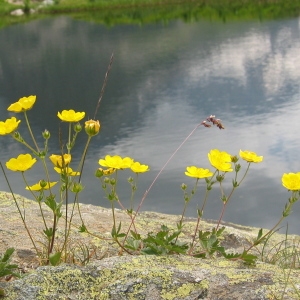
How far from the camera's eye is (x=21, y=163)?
1.94m

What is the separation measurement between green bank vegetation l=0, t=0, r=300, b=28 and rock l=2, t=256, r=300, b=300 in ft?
78.6

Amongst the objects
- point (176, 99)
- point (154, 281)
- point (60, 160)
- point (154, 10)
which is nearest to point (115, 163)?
point (60, 160)

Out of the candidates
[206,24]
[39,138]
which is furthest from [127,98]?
[206,24]

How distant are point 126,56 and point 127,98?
17.6ft

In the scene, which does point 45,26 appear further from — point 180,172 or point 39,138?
point 180,172

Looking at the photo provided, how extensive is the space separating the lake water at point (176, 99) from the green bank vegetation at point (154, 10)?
5276 mm

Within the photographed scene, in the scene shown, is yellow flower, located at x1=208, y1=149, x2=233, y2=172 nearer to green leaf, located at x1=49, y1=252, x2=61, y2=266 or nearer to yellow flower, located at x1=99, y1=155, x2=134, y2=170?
yellow flower, located at x1=99, y1=155, x2=134, y2=170

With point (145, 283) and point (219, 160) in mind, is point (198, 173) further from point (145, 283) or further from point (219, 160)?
point (145, 283)

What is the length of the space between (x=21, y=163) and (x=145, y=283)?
71 cm

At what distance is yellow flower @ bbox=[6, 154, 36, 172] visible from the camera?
1916 mm

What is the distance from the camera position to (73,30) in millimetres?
26094

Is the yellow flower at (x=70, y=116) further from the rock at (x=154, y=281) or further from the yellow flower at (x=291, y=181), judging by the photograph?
the yellow flower at (x=291, y=181)

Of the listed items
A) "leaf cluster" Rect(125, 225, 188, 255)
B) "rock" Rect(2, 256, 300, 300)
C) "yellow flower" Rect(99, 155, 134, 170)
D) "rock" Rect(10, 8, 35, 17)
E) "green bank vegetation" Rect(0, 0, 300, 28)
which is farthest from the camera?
"rock" Rect(10, 8, 35, 17)

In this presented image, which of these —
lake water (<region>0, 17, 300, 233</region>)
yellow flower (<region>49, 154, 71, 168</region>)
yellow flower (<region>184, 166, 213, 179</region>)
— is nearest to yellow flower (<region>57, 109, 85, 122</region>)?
yellow flower (<region>49, 154, 71, 168</region>)
